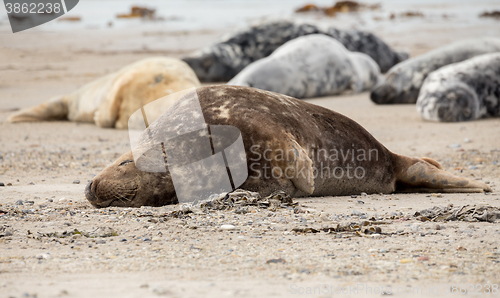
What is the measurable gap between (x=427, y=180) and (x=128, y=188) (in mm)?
2075

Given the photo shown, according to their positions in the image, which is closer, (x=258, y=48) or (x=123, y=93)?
(x=123, y=93)

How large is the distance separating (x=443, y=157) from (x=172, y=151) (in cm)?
286

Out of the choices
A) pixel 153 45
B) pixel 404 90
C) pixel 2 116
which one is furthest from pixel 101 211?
pixel 153 45

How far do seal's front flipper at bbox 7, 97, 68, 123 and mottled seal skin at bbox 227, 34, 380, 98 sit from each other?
2459mm

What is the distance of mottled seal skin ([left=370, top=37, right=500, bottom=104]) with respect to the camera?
9.02 m

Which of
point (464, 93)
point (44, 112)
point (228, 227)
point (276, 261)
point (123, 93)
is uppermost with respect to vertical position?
point (276, 261)

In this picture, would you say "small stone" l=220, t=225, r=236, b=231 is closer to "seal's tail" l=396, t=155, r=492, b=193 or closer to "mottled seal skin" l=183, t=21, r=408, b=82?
"seal's tail" l=396, t=155, r=492, b=193

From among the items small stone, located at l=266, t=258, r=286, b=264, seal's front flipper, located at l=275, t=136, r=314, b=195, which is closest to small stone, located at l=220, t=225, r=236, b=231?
small stone, located at l=266, t=258, r=286, b=264

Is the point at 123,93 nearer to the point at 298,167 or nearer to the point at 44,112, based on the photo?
the point at 44,112

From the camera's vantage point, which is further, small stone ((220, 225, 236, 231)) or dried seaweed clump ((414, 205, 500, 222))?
dried seaweed clump ((414, 205, 500, 222))

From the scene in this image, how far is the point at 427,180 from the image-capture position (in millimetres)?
4141

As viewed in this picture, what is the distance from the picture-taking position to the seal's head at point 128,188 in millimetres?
3506

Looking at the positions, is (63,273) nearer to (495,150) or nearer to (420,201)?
(420,201)

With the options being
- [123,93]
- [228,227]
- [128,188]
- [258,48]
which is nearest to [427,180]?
[228,227]
